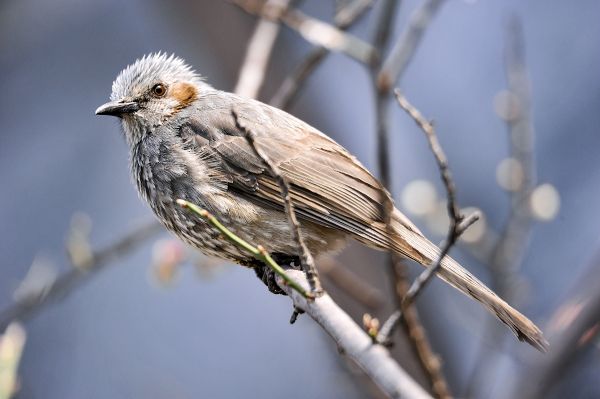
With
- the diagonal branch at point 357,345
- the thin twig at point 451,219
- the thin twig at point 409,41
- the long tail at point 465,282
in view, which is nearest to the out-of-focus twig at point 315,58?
the thin twig at point 409,41

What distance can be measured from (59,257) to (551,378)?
723 centimetres

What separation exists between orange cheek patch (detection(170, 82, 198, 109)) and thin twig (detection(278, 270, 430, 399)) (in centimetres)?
186

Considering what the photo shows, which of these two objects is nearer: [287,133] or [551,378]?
[551,378]

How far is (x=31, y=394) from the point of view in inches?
303

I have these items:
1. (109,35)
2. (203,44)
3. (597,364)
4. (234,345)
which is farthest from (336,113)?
(597,364)

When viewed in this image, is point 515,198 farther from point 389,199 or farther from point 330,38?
point 330,38

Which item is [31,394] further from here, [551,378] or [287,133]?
[551,378]

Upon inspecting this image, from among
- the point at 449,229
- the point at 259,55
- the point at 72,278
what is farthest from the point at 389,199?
A: the point at 72,278

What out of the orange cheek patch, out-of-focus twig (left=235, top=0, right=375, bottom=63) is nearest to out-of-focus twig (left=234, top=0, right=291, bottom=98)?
out-of-focus twig (left=235, top=0, right=375, bottom=63)

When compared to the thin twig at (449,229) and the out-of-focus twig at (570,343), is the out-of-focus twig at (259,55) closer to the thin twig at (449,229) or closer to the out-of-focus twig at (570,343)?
the thin twig at (449,229)

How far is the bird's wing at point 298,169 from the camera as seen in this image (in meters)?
4.41

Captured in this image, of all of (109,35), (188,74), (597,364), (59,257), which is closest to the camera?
(597,364)

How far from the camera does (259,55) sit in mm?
5859

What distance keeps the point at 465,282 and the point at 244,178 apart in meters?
1.23
